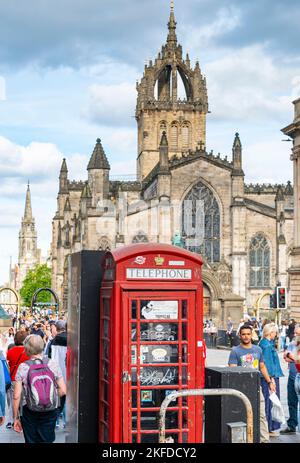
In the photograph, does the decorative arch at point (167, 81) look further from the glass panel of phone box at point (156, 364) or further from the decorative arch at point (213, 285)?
the glass panel of phone box at point (156, 364)

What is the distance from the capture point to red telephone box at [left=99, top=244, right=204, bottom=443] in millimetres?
8125

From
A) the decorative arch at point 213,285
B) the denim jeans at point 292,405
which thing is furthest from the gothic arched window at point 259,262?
the denim jeans at point 292,405

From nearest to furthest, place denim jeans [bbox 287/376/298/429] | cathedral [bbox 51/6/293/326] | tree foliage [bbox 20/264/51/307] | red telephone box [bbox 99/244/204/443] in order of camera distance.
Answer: red telephone box [bbox 99/244/204/443] → denim jeans [bbox 287/376/298/429] → cathedral [bbox 51/6/293/326] → tree foliage [bbox 20/264/51/307]

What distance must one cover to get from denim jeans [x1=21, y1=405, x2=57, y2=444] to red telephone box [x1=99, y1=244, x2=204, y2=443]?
55 cm

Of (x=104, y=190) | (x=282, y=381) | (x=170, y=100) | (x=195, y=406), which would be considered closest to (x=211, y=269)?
(x=104, y=190)

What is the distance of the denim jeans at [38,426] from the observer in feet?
27.2

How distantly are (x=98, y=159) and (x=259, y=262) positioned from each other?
619 inches

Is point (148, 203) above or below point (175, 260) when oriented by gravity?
above

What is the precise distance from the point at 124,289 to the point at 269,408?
179 inches

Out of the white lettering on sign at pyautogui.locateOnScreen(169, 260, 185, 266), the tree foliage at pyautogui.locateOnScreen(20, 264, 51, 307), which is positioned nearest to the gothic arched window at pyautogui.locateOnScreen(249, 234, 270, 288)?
the white lettering on sign at pyautogui.locateOnScreen(169, 260, 185, 266)

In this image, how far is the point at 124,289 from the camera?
8.16 meters

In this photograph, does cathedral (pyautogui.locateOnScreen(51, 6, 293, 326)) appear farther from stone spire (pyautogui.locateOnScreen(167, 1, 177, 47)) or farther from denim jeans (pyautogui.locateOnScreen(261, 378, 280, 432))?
denim jeans (pyautogui.locateOnScreen(261, 378, 280, 432))

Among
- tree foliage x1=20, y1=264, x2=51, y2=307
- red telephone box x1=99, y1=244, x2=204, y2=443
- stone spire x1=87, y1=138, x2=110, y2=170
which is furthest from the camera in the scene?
tree foliage x1=20, y1=264, x2=51, y2=307
